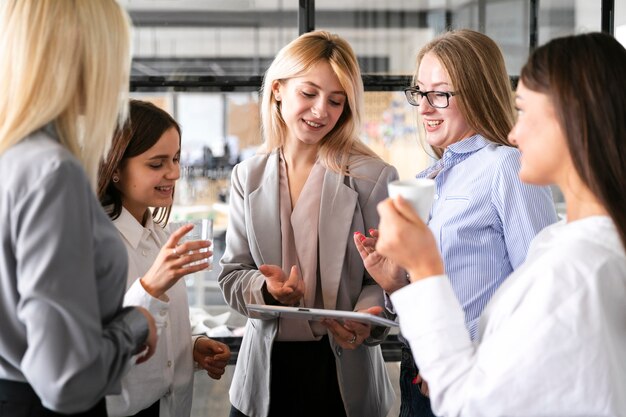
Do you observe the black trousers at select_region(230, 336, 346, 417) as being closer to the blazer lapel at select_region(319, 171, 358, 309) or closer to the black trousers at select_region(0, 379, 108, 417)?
the blazer lapel at select_region(319, 171, 358, 309)

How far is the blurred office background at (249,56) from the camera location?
356 centimetres

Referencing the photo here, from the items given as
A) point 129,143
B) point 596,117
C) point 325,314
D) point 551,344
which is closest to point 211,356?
point 325,314

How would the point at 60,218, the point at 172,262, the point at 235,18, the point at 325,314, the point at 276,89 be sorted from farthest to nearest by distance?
1. the point at 235,18
2. the point at 276,89
3. the point at 325,314
4. the point at 172,262
5. the point at 60,218

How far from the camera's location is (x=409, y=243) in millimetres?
1417

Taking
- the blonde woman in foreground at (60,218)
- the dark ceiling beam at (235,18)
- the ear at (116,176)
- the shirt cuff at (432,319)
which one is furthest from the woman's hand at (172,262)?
the dark ceiling beam at (235,18)

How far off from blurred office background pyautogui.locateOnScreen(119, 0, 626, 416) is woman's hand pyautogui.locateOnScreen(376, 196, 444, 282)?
2.20 metres

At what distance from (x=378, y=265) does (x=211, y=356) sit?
596 mm

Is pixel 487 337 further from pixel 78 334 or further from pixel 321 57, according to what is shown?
pixel 321 57

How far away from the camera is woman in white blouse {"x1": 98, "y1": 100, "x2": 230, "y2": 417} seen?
2.03 m

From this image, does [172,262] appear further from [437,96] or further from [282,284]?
[437,96]

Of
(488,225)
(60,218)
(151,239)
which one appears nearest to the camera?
(60,218)

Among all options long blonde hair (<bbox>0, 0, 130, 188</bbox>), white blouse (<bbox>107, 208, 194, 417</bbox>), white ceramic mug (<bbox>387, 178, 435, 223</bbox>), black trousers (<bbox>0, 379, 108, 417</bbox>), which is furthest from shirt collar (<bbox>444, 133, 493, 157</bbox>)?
black trousers (<bbox>0, 379, 108, 417</bbox>)

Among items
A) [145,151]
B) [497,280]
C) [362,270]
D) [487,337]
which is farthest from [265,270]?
[487,337]

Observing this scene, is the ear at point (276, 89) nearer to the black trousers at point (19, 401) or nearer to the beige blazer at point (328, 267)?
the beige blazer at point (328, 267)
